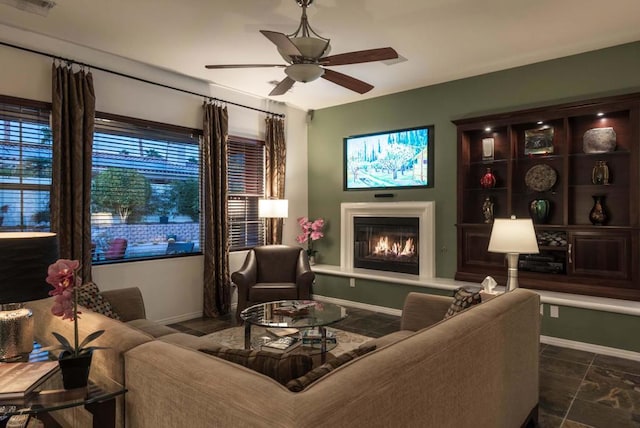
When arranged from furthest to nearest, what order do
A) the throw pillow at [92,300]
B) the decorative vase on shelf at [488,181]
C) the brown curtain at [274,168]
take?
1. the brown curtain at [274,168]
2. the decorative vase on shelf at [488,181]
3. the throw pillow at [92,300]

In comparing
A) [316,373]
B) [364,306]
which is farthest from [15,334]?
[364,306]

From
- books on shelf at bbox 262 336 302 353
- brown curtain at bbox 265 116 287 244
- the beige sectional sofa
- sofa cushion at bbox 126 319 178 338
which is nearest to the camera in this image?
the beige sectional sofa

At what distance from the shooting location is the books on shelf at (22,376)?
1.33 m

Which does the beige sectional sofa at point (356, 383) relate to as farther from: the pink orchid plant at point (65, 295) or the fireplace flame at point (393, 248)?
the fireplace flame at point (393, 248)

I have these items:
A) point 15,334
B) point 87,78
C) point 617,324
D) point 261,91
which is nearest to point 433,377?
point 15,334

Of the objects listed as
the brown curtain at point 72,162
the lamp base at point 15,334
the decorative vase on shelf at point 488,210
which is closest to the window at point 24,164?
the brown curtain at point 72,162

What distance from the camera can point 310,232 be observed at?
6156 millimetres

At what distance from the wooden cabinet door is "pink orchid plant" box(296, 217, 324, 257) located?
3.21 m

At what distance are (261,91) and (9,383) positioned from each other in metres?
4.56

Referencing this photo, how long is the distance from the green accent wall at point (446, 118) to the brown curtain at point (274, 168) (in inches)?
28.0

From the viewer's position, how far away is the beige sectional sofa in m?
1.06

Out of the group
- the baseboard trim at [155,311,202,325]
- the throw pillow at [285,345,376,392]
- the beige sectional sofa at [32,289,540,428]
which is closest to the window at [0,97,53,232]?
the baseboard trim at [155,311,202,325]

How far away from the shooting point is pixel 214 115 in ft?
16.3

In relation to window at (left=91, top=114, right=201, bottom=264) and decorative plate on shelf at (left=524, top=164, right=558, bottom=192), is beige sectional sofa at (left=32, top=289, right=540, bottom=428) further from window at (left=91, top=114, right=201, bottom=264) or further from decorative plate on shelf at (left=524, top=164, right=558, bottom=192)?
decorative plate on shelf at (left=524, top=164, right=558, bottom=192)
